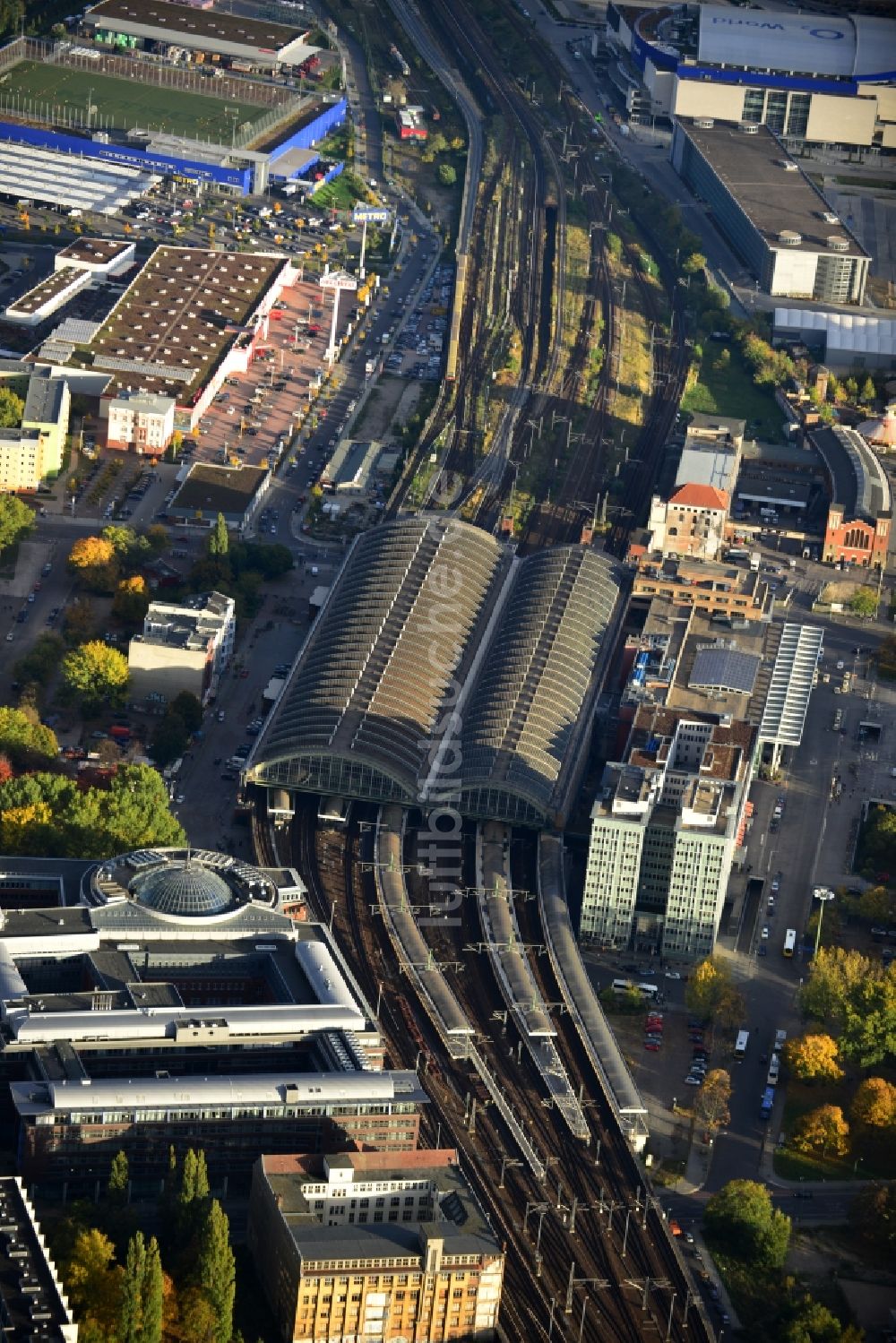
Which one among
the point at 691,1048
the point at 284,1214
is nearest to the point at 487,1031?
the point at 691,1048

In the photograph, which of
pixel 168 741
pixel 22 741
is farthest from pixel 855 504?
pixel 22 741

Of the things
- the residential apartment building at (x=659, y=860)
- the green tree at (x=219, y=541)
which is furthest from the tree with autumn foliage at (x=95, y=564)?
the residential apartment building at (x=659, y=860)

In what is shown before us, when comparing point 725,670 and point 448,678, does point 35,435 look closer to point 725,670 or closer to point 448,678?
point 448,678

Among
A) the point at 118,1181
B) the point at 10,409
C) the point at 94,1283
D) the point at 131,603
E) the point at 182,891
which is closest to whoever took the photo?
the point at 94,1283

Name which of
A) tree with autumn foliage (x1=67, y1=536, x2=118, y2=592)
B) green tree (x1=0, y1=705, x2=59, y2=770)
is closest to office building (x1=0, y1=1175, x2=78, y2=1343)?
green tree (x1=0, y1=705, x2=59, y2=770)

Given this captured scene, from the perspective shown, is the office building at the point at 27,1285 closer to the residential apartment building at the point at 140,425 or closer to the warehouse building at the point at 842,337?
the residential apartment building at the point at 140,425

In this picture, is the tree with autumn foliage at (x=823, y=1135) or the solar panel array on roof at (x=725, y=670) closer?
the tree with autumn foliage at (x=823, y=1135)

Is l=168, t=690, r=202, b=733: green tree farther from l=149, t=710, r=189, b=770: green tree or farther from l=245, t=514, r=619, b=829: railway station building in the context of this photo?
l=245, t=514, r=619, b=829: railway station building
